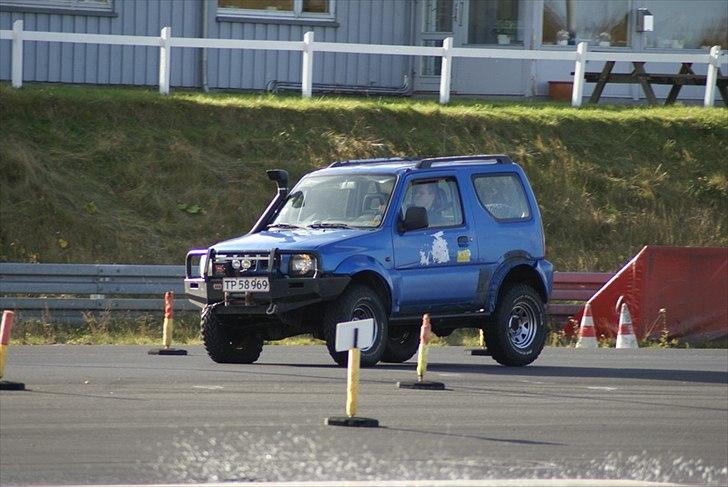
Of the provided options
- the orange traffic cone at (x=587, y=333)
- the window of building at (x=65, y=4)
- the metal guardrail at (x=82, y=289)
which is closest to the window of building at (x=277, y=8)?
the window of building at (x=65, y=4)

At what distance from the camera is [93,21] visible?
86.3ft

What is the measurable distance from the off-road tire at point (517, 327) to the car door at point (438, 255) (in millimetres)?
414

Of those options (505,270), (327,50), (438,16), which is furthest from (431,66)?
(505,270)

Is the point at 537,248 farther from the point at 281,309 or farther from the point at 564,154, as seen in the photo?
the point at 564,154

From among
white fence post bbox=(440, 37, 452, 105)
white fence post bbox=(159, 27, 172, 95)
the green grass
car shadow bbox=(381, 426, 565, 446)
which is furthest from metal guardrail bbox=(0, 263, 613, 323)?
car shadow bbox=(381, 426, 565, 446)

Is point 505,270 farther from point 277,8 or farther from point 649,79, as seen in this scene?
point 277,8

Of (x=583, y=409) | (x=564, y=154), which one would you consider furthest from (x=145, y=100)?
(x=583, y=409)

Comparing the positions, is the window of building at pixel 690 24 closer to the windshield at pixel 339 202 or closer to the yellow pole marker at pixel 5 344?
the windshield at pixel 339 202

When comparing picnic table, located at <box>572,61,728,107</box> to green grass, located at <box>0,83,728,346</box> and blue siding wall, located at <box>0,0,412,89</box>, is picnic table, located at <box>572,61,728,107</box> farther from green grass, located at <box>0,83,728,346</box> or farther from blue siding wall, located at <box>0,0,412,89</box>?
blue siding wall, located at <box>0,0,412,89</box>

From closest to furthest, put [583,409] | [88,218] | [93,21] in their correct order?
[583,409] < [88,218] < [93,21]

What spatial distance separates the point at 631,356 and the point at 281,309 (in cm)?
507

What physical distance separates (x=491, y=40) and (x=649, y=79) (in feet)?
11.4

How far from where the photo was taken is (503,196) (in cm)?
1573

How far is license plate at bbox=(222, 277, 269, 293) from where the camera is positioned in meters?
13.9
